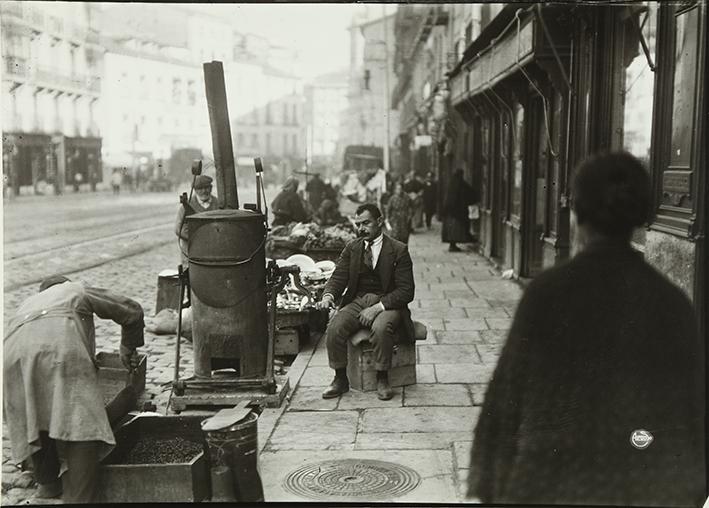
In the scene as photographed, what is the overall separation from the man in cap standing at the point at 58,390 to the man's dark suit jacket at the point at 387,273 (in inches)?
97.8

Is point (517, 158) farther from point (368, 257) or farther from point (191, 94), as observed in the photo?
point (191, 94)

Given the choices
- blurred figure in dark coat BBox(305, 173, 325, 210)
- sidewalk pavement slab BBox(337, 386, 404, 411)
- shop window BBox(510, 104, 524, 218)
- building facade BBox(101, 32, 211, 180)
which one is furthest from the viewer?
blurred figure in dark coat BBox(305, 173, 325, 210)

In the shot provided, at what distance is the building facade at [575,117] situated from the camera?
5328mm

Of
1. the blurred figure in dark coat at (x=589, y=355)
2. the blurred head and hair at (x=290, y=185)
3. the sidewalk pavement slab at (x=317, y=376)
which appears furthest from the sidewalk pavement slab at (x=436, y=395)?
the blurred head and hair at (x=290, y=185)

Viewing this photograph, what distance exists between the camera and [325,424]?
6.39 metres

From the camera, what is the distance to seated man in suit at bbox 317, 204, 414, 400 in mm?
6895

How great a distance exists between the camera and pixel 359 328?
7.16m

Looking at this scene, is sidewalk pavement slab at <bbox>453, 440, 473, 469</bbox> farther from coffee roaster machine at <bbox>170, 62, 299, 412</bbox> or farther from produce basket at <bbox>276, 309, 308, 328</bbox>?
produce basket at <bbox>276, 309, 308, 328</bbox>

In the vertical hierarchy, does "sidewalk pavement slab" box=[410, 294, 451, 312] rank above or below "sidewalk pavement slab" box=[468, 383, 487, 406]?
above

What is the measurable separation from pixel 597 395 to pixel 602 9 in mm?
6303

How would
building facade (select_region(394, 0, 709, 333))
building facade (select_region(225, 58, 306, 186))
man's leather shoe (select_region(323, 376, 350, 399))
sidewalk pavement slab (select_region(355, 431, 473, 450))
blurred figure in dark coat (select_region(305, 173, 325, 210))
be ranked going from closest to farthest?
1. building facade (select_region(394, 0, 709, 333))
2. sidewalk pavement slab (select_region(355, 431, 473, 450))
3. building facade (select_region(225, 58, 306, 186))
4. man's leather shoe (select_region(323, 376, 350, 399))
5. blurred figure in dark coat (select_region(305, 173, 325, 210))

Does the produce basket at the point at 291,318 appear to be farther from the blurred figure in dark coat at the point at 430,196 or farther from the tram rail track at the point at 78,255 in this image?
the blurred figure in dark coat at the point at 430,196

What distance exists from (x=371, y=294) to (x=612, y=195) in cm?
377

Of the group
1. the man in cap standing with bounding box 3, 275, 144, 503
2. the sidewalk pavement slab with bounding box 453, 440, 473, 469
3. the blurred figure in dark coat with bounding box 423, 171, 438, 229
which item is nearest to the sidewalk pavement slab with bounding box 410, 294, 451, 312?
the sidewalk pavement slab with bounding box 453, 440, 473, 469
